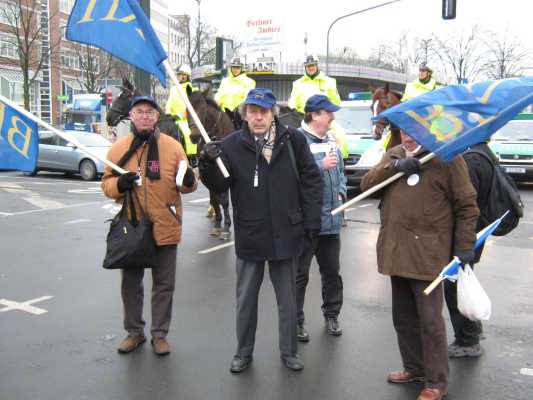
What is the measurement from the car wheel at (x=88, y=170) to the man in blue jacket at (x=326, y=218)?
49.9 ft

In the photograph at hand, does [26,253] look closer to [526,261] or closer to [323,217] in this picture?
[323,217]

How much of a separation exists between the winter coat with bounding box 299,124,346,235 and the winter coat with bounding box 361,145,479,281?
1089 millimetres

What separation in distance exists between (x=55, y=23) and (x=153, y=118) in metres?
60.5

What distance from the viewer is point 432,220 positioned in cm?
378

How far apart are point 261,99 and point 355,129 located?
39.0ft

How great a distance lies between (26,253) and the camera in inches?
329

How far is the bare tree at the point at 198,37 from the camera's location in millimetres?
52781

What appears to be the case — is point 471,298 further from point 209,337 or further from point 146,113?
point 146,113

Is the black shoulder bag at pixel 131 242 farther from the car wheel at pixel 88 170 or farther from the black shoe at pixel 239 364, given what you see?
the car wheel at pixel 88 170

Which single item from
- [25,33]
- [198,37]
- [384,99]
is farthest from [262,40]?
[384,99]

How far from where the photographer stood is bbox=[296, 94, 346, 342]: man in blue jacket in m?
4.91

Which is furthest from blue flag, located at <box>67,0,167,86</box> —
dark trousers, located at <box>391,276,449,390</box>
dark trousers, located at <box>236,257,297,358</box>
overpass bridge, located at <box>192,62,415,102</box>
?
overpass bridge, located at <box>192,62,415,102</box>

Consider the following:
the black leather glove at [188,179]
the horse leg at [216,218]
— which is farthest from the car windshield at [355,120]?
the black leather glove at [188,179]

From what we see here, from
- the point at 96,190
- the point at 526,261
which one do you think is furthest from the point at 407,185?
the point at 96,190
